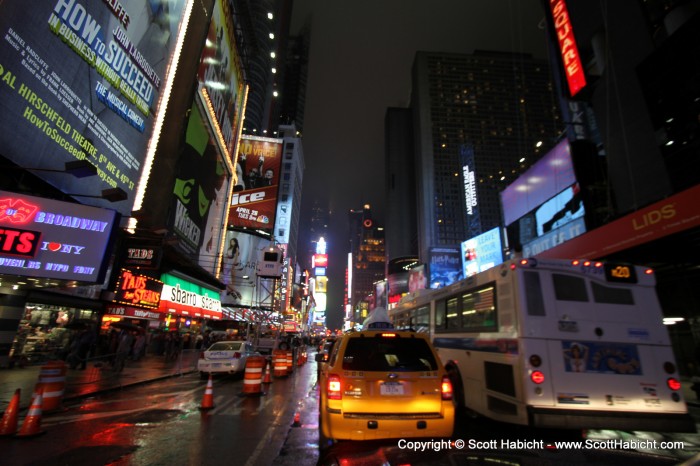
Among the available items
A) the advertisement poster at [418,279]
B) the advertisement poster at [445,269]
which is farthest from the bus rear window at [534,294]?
the advertisement poster at [418,279]

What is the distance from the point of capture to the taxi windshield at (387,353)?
543 cm

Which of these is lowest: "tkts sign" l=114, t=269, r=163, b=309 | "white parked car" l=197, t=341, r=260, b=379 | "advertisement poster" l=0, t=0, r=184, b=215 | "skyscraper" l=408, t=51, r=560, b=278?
"white parked car" l=197, t=341, r=260, b=379

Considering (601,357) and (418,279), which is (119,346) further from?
(418,279)

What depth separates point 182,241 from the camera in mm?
25047

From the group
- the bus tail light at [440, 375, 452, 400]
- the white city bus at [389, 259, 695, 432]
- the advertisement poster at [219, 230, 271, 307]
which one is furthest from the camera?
the advertisement poster at [219, 230, 271, 307]

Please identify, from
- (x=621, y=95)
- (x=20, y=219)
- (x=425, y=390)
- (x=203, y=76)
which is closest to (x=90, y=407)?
(x=20, y=219)

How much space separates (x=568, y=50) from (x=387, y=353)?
24.7 meters

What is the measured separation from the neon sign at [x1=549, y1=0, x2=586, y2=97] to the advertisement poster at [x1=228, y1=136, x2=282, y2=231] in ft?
143

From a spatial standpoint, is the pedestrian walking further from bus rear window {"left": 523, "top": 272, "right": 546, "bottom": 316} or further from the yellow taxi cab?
bus rear window {"left": 523, "top": 272, "right": 546, "bottom": 316}

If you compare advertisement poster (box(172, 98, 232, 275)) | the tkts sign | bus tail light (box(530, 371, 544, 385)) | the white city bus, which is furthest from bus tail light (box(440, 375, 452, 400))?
advertisement poster (box(172, 98, 232, 275))

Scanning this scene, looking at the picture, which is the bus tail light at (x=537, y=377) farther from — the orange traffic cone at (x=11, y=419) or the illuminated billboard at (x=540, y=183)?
the illuminated billboard at (x=540, y=183)

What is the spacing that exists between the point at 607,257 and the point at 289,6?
501 ft

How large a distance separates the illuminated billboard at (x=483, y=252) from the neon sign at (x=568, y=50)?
53.2ft

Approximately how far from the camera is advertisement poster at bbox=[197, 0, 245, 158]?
26.8m
